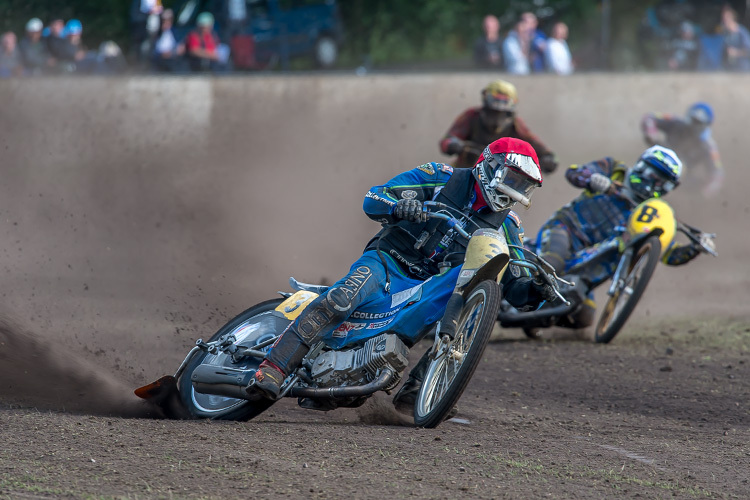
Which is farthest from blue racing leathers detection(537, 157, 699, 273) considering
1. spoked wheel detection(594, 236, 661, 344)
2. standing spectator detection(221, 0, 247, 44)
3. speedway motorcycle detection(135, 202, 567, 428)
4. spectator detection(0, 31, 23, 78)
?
spectator detection(0, 31, 23, 78)

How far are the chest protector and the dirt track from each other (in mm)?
964

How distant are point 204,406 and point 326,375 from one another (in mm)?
840

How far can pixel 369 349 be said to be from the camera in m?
5.58

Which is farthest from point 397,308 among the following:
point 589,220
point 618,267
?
point 589,220

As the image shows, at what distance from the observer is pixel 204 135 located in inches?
520

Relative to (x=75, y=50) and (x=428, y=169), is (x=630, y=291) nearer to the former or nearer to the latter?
(x=428, y=169)

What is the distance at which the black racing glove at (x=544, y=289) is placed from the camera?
5.58 meters

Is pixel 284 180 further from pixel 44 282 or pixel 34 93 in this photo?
pixel 44 282

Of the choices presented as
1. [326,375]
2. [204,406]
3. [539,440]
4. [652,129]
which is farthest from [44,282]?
[652,129]

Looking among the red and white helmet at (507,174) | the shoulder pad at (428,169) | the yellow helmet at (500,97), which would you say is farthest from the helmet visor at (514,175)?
the yellow helmet at (500,97)

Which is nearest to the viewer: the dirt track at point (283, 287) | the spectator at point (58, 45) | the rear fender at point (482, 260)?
the dirt track at point (283, 287)

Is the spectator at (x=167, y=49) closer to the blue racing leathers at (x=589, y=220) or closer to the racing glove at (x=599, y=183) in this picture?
the blue racing leathers at (x=589, y=220)

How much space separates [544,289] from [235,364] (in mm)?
1842

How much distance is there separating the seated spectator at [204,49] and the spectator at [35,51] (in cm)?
177
